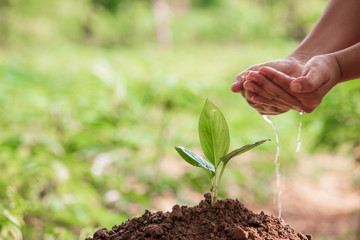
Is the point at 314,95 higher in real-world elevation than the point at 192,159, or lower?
higher

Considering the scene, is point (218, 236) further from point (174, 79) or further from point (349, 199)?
point (349, 199)

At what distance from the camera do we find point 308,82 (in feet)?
3.31

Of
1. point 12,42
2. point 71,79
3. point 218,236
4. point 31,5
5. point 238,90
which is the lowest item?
point 218,236

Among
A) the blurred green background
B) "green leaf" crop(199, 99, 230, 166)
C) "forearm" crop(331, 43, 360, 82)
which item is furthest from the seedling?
Answer: the blurred green background

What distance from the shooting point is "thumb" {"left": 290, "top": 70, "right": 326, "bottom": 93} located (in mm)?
1008

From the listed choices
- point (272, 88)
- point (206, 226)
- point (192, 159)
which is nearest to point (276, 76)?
point (272, 88)

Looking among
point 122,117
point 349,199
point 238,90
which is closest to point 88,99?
point 122,117

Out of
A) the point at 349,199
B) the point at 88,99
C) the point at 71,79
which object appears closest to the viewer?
the point at 88,99

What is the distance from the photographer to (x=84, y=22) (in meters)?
13.1

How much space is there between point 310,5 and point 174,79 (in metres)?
8.61

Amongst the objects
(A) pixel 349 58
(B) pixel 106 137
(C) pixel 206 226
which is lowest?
(C) pixel 206 226

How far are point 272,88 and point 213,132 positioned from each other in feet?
0.61

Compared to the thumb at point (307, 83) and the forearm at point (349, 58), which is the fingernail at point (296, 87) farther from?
the forearm at point (349, 58)

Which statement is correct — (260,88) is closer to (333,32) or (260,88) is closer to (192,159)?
(192,159)
